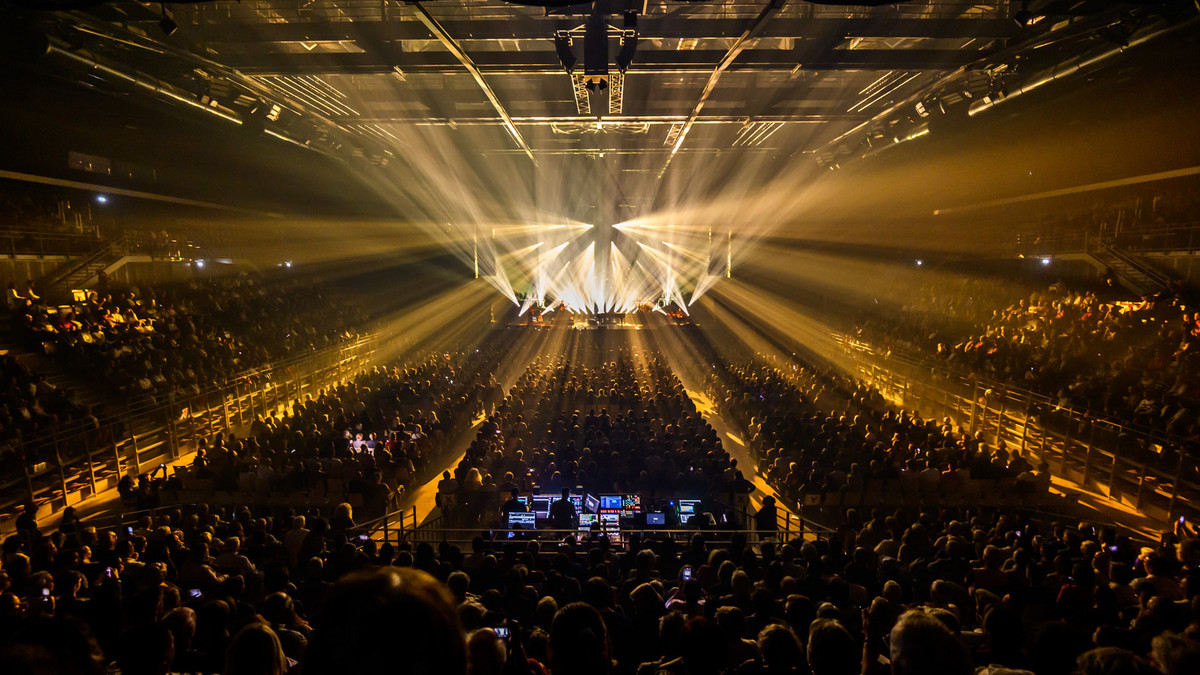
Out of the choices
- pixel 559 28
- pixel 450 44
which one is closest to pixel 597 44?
pixel 559 28

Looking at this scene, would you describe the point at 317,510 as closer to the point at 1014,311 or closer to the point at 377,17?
the point at 377,17

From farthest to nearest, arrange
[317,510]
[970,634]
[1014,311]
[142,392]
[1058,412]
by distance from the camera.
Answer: [1014,311] → [142,392] → [1058,412] → [317,510] → [970,634]

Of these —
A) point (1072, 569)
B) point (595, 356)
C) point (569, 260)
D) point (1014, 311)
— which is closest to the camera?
point (1072, 569)

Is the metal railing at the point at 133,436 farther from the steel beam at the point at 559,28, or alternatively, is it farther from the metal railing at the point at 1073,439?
the metal railing at the point at 1073,439

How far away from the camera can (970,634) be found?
349 cm

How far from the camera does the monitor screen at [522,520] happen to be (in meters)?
6.80

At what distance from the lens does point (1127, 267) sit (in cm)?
1415

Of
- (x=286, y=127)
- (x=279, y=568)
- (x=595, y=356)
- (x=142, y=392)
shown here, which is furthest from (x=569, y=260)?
(x=279, y=568)

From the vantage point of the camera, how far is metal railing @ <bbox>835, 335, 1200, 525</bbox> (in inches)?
318

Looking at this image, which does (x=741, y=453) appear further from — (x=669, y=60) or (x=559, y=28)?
(x=559, y=28)

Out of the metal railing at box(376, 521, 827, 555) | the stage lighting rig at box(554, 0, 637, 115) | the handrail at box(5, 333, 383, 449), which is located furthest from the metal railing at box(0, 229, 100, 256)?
the stage lighting rig at box(554, 0, 637, 115)

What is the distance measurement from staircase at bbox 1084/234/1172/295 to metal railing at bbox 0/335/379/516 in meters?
22.6

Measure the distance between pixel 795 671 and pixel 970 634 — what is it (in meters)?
1.80

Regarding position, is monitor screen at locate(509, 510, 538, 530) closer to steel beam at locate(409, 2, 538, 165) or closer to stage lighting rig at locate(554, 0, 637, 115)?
stage lighting rig at locate(554, 0, 637, 115)
